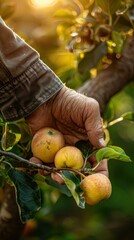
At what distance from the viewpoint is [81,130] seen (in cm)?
126

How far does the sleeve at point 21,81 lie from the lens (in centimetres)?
125

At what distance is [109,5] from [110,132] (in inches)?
66.1

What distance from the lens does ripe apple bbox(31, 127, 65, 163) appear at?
114 centimetres

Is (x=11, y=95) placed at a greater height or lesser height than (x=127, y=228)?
greater

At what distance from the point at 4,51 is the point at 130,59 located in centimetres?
56

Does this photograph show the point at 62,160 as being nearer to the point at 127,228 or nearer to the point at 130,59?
the point at 130,59

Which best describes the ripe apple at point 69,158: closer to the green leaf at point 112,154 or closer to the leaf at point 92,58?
the green leaf at point 112,154

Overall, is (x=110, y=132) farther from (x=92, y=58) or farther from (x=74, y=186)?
(x=74, y=186)

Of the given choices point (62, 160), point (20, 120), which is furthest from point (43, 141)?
point (20, 120)

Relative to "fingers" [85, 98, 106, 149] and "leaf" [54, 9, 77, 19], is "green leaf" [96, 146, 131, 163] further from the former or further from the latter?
"leaf" [54, 9, 77, 19]

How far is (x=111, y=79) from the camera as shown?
163 centimetres

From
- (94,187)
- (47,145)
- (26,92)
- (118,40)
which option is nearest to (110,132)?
(118,40)

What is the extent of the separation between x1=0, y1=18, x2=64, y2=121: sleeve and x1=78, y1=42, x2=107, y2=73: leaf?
0.34 meters

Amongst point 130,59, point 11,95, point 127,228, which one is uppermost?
point 11,95
